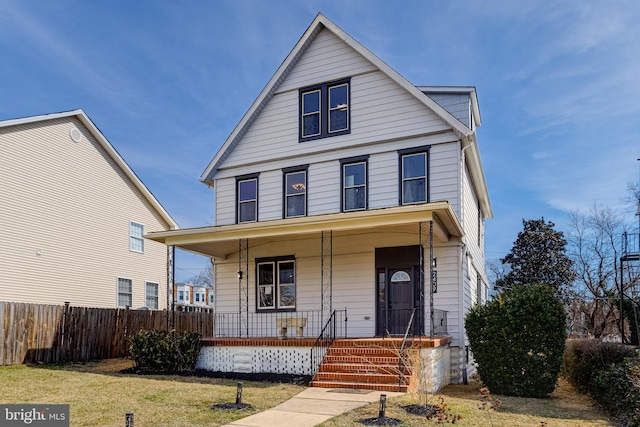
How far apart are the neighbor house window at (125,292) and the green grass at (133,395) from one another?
9484mm

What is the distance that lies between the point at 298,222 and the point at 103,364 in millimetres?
7193

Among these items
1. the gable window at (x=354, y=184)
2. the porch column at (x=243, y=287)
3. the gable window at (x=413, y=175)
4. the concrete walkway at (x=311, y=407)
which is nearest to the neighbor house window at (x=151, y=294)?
the porch column at (x=243, y=287)

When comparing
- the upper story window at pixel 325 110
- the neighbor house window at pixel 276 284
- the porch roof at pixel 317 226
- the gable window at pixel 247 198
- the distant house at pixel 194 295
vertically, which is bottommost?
the distant house at pixel 194 295

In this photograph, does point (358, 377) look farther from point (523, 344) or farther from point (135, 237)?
point (135, 237)

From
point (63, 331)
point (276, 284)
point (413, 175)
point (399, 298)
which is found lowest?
point (63, 331)

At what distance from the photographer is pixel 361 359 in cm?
1205

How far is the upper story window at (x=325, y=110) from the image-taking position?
16469 millimetres

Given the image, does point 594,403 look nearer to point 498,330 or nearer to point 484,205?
point 498,330

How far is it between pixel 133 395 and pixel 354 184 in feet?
27.9

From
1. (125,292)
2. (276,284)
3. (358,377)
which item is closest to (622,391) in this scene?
(358,377)

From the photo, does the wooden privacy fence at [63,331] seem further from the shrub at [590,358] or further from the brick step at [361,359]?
the shrub at [590,358]

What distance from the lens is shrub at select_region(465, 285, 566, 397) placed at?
11.6 meters

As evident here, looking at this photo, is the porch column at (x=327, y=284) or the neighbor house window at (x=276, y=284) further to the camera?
the neighbor house window at (x=276, y=284)

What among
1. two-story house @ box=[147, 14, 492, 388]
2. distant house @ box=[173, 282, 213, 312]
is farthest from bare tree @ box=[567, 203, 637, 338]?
distant house @ box=[173, 282, 213, 312]
